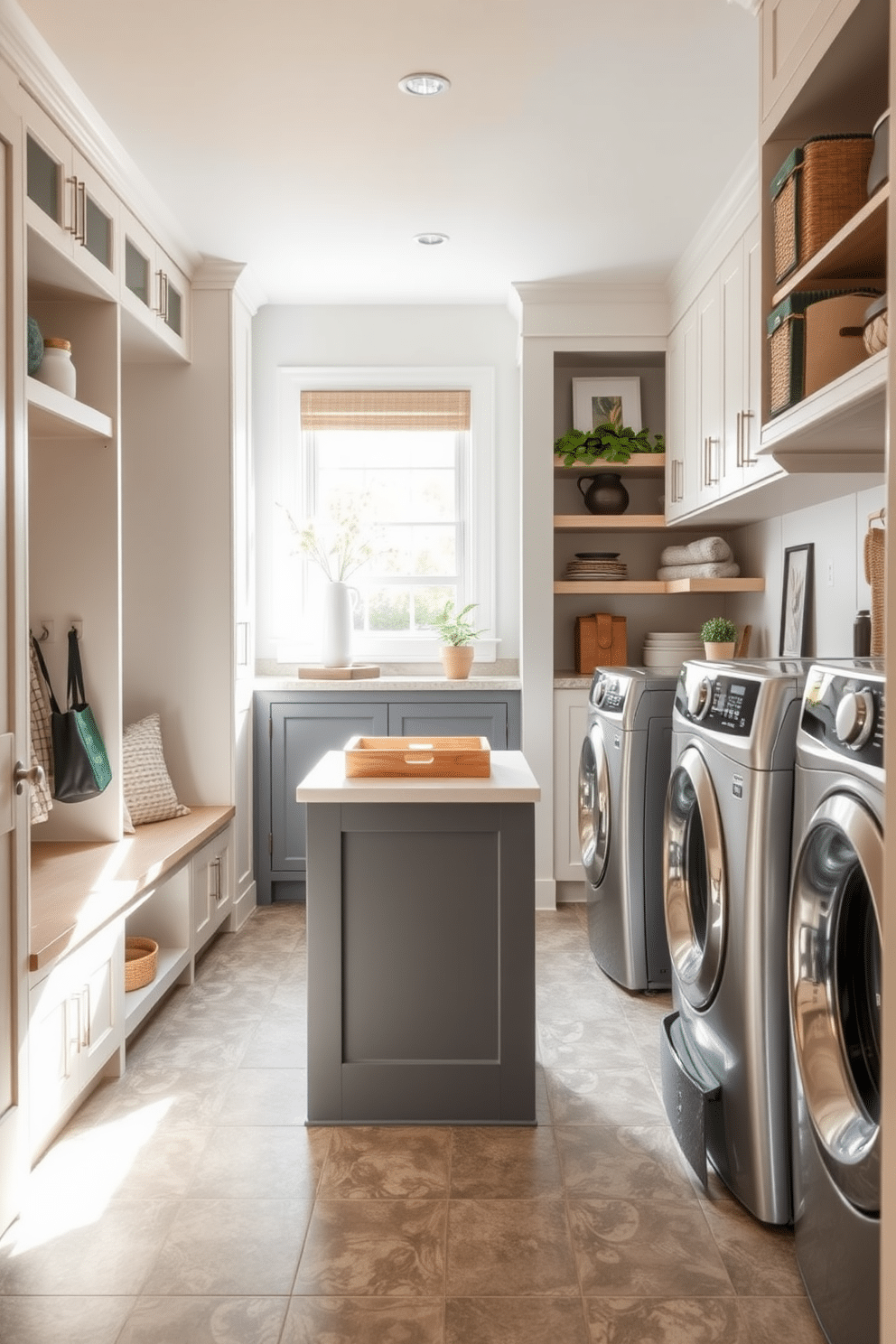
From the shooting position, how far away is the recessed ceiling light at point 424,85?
2.79 metres

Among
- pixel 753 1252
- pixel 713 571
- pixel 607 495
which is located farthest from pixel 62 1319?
pixel 607 495

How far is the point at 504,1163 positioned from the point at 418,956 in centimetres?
49

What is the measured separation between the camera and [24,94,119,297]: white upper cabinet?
259 centimetres

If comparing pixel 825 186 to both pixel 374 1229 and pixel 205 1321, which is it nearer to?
pixel 374 1229

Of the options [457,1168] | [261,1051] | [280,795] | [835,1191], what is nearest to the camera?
[835,1191]

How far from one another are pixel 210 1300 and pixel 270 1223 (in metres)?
0.26

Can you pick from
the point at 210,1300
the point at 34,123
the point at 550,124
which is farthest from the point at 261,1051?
the point at 550,124

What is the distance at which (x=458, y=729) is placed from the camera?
4.58 metres

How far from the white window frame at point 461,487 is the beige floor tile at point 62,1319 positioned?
3351 mm

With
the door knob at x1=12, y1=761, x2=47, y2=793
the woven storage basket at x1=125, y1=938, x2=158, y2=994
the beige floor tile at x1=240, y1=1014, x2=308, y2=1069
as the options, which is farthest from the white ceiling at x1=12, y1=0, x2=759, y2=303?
the beige floor tile at x1=240, y1=1014, x2=308, y2=1069

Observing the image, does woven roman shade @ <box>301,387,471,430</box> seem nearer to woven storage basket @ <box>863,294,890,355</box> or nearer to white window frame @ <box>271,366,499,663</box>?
white window frame @ <box>271,366,499,663</box>

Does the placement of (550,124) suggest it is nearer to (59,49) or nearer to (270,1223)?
(59,49)

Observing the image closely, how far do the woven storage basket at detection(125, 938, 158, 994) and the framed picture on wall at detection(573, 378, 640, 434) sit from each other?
2902 mm

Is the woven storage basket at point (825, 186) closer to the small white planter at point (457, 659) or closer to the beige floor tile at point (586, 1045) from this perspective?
the beige floor tile at point (586, 1045)
